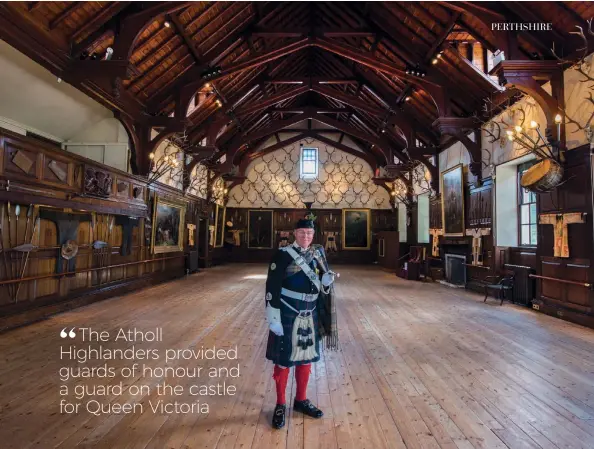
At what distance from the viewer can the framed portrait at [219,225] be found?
15.9 metres

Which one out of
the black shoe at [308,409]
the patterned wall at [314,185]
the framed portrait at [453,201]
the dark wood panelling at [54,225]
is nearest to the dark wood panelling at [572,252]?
the framed portrait at [453,201]

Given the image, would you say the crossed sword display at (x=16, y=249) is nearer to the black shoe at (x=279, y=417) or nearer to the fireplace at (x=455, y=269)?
the black shoe at (x=279, y=417)

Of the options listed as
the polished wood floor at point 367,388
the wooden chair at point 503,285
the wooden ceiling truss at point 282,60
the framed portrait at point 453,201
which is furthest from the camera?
the framed portrait at point 453,201

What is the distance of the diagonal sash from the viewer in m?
2.49

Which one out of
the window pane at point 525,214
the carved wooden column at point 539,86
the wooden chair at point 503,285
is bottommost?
the wooden chair at point 503,285

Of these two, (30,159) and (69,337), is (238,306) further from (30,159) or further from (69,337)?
(30,159)

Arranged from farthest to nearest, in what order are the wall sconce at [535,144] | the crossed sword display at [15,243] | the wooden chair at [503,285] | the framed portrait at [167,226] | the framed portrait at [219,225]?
the framed portrait at [219,225] < the framed portrait at [167,226] < the wooden chair at [503,285] < the wall sconce at [535,144] < the crossed sword display at [15,243]

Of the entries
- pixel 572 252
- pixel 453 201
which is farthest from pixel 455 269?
pixel 572 252

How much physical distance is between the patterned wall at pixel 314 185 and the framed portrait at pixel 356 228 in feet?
1.35

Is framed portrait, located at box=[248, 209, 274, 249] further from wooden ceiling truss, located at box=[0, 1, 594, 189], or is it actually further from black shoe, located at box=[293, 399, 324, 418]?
black shoe, located at box=[293, 399, 324, 418]

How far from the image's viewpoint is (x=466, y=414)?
8.75 feet

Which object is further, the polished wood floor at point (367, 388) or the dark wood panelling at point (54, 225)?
the dark wood panelling at point (54, 225)

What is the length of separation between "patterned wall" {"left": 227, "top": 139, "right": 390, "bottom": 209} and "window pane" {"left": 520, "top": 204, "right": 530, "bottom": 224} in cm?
995

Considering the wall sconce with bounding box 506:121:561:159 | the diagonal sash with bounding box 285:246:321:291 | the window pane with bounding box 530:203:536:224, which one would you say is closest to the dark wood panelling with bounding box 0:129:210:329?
the diagonal sash with bounding box 285:246:321:291
